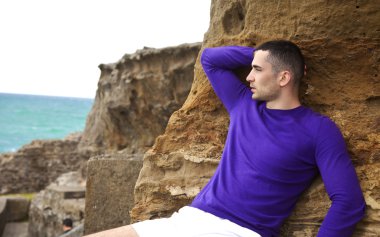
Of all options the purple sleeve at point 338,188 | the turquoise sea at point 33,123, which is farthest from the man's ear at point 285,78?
the turquoise sea at point 33,123

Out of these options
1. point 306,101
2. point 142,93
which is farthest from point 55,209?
point 306,101

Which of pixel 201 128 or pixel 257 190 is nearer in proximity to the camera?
pixel 257 190

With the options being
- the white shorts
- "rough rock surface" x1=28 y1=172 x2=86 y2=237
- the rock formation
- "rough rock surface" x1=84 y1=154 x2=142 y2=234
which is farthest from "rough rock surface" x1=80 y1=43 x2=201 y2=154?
the white shorts

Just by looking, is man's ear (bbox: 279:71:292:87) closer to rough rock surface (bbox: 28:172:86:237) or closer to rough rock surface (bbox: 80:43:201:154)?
rough rock surface (bbox: 28:172:86:237)

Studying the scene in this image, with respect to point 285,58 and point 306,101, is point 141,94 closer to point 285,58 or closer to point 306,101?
point 306,101

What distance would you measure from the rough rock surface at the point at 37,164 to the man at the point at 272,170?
17696 millimetres

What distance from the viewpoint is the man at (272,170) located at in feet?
7.43

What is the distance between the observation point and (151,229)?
8.05 ft

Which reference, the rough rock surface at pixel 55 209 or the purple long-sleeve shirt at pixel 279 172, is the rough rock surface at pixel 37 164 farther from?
the purple long-sleeve shirt at pixel 279 172

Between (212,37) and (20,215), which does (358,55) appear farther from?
(20,215)

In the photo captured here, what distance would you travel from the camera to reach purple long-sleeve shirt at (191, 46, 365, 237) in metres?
2.24

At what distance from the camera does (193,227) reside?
2.38 meters

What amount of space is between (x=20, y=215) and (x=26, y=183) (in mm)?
4289

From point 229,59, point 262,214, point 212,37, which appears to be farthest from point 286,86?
point 212,37
